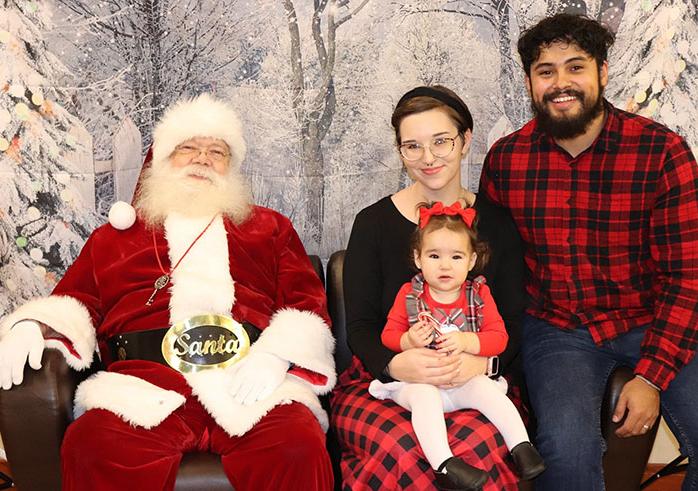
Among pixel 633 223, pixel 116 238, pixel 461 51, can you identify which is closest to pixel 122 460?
pixel 116 238

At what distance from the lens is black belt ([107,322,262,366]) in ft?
8.05

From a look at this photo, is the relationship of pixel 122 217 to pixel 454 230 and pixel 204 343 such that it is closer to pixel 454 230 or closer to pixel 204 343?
pixel 204 343

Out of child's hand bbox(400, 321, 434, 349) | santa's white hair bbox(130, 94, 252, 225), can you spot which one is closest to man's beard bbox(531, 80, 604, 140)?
child's hand bbox(400, 321, 434, 349)

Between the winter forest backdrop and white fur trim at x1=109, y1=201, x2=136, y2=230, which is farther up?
the winter forest backdrop

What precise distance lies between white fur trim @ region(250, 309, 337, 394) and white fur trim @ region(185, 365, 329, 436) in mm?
74

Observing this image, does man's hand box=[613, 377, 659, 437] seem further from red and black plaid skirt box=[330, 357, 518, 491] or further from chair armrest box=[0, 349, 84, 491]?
chair armrest box=[0, 349, 84, 491]

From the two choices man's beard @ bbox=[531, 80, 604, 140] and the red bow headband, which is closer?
the red bow headband

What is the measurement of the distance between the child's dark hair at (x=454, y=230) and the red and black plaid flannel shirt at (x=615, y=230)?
0.83ft

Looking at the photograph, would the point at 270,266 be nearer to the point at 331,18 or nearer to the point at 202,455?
the point at 202,455

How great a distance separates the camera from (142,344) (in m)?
2.47

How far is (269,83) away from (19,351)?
4.80ft

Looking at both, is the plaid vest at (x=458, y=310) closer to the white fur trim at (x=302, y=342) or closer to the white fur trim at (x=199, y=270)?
the white fur trim at (x=302, y=342)

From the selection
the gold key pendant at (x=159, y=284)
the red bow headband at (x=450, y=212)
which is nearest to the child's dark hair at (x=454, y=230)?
the red bow headband at (x=450, y=212)

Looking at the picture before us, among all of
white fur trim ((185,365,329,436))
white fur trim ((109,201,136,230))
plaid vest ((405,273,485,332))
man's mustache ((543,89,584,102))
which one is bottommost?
white fur trim ((185,365,329,436))
